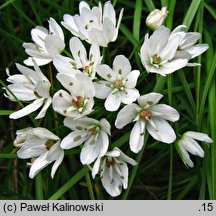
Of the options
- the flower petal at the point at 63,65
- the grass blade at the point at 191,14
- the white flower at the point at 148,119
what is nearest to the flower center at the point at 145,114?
the white flower at the point at 148,119

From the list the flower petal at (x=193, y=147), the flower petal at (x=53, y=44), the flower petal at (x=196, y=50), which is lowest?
the flower petal at (x=193, y=147)

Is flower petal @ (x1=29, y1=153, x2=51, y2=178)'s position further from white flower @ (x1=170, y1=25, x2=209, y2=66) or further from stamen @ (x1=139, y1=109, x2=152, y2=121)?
white flower @ (x1=170, y1=25, x2=209, y2=66)

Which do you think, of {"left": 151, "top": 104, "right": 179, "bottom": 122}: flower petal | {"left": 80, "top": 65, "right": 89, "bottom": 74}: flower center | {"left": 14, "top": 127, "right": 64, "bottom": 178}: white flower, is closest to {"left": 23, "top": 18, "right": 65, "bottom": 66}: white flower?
{"left": 80, "top": 65, "right": 89, "bottom": 74}: flower center

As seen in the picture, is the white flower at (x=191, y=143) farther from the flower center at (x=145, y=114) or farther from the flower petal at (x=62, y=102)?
the flower petal at (x=62, y=102)

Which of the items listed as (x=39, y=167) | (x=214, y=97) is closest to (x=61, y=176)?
(x=39, y=167)

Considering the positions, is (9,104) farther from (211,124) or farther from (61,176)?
(211,124)
